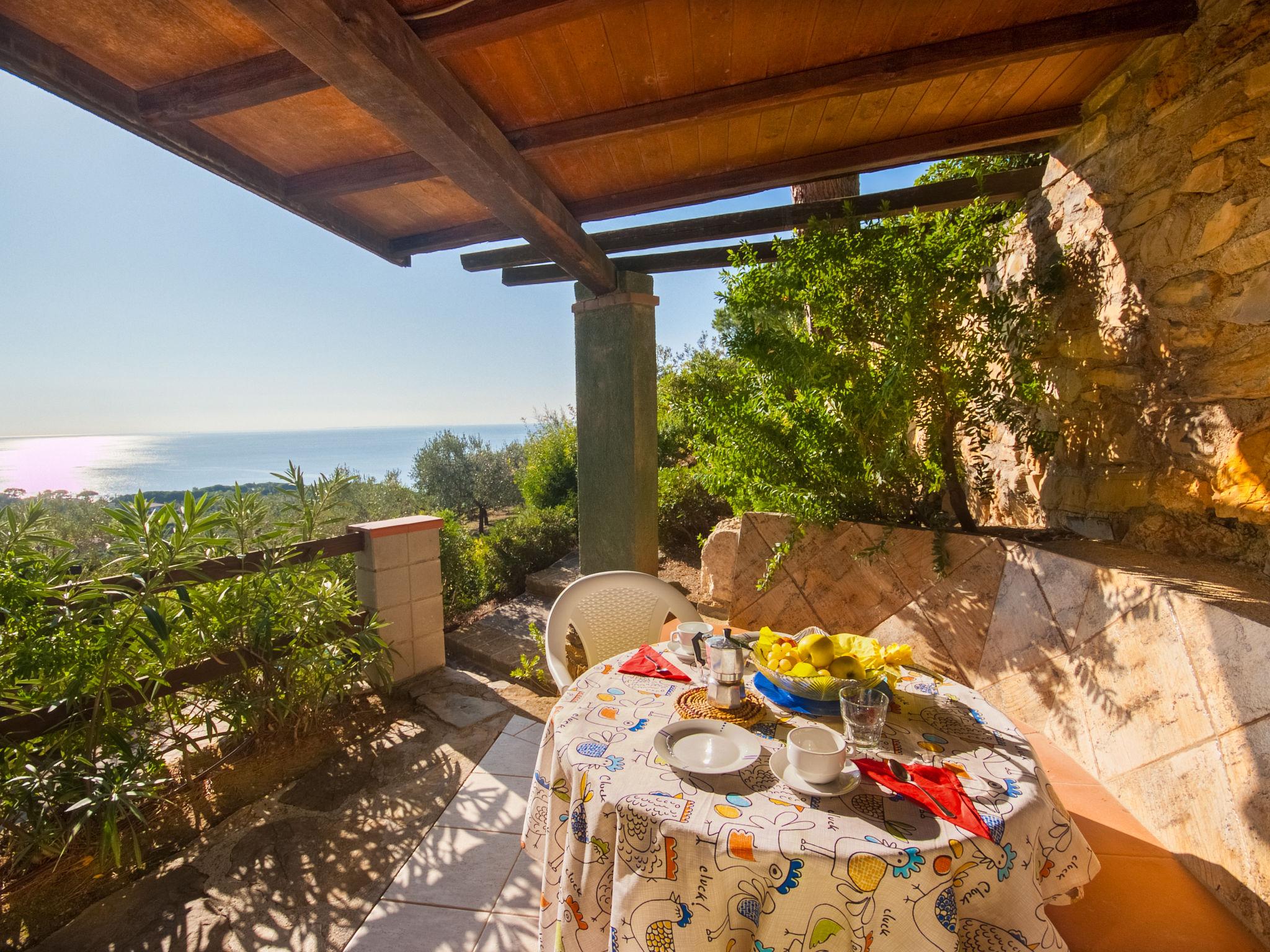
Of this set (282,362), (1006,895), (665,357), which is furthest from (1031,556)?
(282,362)

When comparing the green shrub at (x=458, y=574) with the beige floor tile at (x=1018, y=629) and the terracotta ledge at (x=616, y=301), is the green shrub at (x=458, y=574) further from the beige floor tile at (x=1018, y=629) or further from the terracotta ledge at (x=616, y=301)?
the beige floor tile at (x=1018, y=629)

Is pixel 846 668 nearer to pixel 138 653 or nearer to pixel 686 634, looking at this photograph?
pixel 686 634

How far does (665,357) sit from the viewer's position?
9305mm

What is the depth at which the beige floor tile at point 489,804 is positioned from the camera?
174 centimetres

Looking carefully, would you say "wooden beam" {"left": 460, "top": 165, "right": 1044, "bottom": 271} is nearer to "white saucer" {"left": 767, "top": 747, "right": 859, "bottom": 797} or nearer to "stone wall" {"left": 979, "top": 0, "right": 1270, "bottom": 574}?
"stone wall" {"left": 979, "top": 0, "right": 1270, "bottom": 574}

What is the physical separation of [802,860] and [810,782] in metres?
0.16

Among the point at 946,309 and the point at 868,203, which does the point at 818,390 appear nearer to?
the point at 946,309

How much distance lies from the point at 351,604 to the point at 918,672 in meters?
2.13

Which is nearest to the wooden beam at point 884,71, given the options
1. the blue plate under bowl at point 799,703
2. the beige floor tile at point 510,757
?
the blue plate under bowl at point 799,703

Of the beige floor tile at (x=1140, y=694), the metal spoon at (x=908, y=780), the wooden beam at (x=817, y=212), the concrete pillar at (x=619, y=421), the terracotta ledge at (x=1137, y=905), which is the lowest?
the terracotta ledge at (x=1137, y=905)

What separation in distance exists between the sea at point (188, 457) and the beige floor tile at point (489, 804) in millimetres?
1438

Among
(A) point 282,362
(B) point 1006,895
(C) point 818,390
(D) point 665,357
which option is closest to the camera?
(B) point 1006,895

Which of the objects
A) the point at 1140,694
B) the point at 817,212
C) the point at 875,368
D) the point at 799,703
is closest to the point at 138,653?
the point at 799,703

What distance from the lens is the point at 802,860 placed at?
2.47 feet
